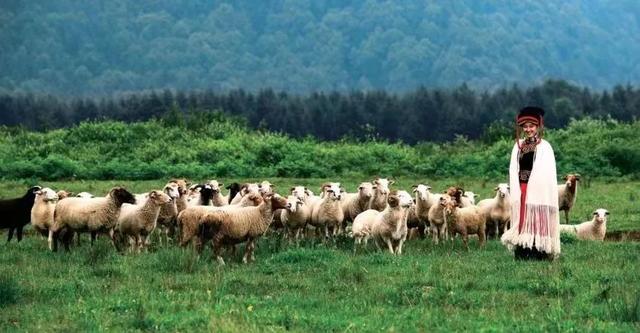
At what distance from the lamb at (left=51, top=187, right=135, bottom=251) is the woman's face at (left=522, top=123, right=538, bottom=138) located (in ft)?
24.4

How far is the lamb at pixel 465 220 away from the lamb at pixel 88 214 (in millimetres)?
5950

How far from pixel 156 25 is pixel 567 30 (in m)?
77.9

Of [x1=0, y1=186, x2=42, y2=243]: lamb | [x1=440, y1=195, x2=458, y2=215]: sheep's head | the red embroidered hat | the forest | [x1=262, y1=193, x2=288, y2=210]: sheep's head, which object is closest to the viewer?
the red embroidered hat

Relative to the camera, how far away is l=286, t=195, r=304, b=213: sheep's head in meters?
18.0

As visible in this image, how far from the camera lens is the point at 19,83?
160m

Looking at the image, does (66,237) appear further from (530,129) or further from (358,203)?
(530,129)

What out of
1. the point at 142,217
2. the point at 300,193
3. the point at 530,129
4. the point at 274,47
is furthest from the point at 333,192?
the point at 274,47

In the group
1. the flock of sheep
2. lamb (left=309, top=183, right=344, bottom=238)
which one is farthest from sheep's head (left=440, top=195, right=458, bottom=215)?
lamb (left=309, top=183, right=344, bottom=238)

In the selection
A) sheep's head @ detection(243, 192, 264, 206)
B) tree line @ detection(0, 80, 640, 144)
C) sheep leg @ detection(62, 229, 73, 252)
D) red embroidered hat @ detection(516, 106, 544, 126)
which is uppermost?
tree line @ detection(0, 80, 640, 144)

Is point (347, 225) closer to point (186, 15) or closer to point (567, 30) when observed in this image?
point (186, 15)

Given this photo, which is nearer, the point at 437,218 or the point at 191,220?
the point at 191,220

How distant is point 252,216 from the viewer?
16953mm

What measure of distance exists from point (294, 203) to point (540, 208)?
5.25m

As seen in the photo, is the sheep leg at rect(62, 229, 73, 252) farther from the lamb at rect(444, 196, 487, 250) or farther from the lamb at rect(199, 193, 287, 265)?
the lamb at rect(444, 196, 487, 250)
